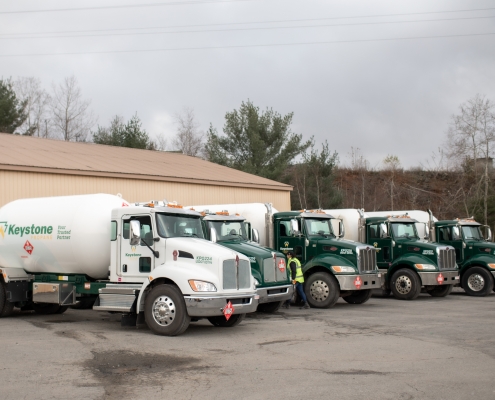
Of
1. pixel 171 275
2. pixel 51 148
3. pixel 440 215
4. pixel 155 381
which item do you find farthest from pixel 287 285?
pixel 440 215

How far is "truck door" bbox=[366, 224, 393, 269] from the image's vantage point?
21812mm

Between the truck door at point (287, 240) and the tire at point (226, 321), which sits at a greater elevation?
the truck door at point (287, 240)

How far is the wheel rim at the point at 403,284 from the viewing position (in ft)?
68.4

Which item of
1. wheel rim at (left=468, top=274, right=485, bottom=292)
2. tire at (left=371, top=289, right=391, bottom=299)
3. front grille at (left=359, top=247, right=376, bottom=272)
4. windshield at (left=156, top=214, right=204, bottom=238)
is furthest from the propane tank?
wheel rim at (left=468, top=274, right=485, bottom=292)

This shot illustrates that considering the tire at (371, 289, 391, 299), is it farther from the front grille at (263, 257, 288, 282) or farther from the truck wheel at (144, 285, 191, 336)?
the truck wheel at (144, 285, 191, 336)

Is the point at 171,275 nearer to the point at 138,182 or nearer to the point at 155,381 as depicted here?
the point at 155,381

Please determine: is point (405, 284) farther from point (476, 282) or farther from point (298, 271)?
point (298, 271)

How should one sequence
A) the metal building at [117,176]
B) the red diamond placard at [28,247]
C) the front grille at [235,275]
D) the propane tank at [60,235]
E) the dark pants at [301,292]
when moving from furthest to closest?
1. the metal building at [117,176]
2. the dark pants at [301,292]
3. the red diamond placard at [28,247]
4. the propane tank at [60,235]
5. the front grille at [235,275]

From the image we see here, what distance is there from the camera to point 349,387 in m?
8.02

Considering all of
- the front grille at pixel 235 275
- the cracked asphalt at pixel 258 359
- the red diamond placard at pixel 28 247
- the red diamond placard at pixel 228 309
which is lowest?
the cracked asphalt at pixel 258 359

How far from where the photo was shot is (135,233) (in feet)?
41.9

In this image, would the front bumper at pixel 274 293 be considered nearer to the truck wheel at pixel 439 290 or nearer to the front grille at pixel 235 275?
the front grille at pixel 235 275

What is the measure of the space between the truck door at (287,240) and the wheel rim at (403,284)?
160 inches

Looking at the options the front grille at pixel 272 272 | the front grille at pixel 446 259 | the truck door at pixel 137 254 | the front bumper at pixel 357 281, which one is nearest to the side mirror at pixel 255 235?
the front grille at pixel 272 272
